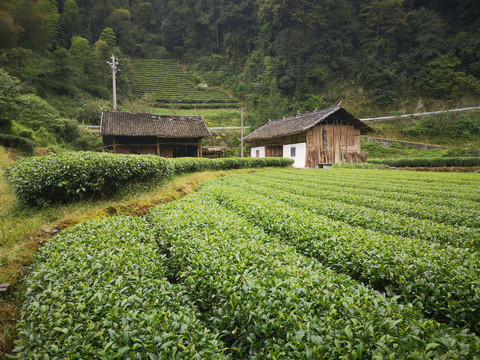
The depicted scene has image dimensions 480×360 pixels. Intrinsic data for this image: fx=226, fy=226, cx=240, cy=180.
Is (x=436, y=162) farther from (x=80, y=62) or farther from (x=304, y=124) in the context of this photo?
(x=80, y=62)

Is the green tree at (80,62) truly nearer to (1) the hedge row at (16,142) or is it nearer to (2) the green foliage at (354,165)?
(1) the hedge row at (16,142)

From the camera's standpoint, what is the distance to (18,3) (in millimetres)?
24656

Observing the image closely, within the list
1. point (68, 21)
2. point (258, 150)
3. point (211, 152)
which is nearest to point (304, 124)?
point (258, 150)

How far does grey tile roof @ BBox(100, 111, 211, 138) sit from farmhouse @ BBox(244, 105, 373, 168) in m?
10.1

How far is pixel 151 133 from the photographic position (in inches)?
856

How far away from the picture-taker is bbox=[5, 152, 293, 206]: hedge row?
539 centimetres

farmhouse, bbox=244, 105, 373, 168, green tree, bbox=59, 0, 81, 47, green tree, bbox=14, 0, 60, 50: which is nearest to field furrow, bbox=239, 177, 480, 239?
farmhouse, bbox=244, 105, 373, 168

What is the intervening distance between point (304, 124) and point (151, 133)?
16.3 m

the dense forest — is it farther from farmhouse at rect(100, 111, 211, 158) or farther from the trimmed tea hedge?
the trimmed tea hedge

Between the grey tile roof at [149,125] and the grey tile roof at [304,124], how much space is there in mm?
9403

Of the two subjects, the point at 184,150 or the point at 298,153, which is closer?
the point at 184,150

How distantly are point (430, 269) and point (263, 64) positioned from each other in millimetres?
52191

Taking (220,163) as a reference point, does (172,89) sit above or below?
above

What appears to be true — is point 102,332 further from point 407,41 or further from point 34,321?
point 407,41
